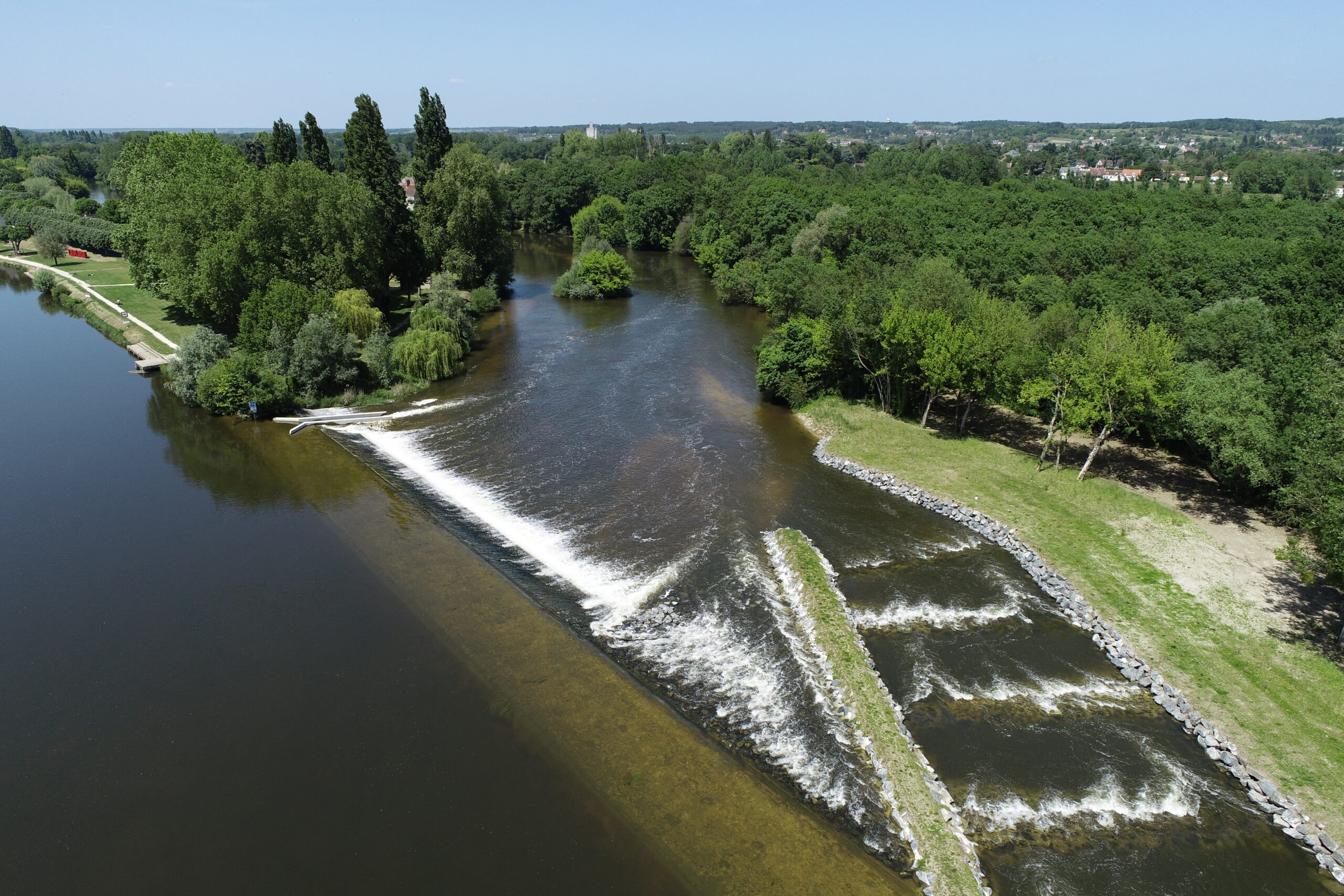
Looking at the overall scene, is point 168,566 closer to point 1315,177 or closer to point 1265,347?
point 1265,347

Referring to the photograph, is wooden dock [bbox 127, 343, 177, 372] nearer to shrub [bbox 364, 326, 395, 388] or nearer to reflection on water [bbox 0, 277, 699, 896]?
shrub [bbox 364, 326, 395, 388]

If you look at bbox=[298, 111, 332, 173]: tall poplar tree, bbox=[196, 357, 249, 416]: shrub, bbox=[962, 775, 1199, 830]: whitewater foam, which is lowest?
bbox=[962, 775, 1199, 830]: whitewater foam

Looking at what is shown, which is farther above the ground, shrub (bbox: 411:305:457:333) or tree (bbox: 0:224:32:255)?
tree (bbox: 0:224:32:255)

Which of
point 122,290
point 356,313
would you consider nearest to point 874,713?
point 356,313

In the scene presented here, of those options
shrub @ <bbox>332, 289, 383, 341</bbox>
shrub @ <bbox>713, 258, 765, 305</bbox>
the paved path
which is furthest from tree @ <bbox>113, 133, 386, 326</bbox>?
shrub @ <bbox>713, 258, 765, 305</bbox>

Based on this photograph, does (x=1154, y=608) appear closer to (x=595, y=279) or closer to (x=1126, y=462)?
(x=1126, y=462)

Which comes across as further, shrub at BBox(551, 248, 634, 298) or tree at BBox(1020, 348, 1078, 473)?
shrub at BBox(551, 248, 634, 298)

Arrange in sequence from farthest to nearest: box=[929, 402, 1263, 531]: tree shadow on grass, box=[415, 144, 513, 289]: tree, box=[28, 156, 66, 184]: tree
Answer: box=[28, 156, 66, 184]: tree → box=[415, 144, 513, 289]: tree → box=[929, 402, 1263, 531]: tree shadow on grass

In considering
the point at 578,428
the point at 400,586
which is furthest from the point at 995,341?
the point at 400,586
